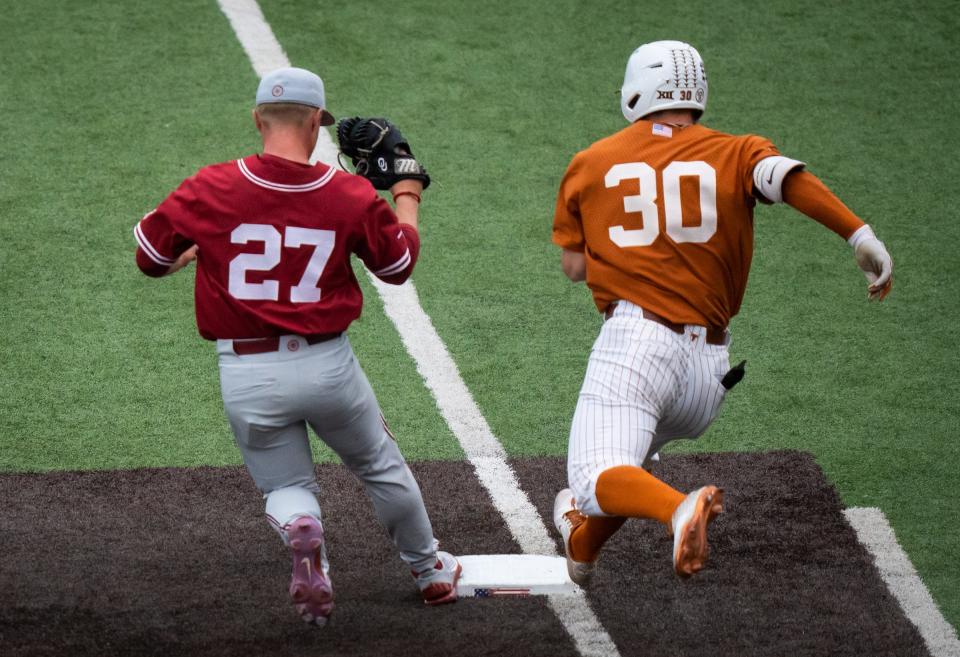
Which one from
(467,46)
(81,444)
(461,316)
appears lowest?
(81,444)

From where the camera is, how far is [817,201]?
416cm

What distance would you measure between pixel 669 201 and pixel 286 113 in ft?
4.01

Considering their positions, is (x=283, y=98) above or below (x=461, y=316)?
above

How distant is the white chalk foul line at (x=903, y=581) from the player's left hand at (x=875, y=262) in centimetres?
133

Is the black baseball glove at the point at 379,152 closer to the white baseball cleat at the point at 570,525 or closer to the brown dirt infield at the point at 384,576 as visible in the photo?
the white baseball cleat at the point at 570,525

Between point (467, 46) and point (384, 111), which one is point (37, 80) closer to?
point (384, 111)

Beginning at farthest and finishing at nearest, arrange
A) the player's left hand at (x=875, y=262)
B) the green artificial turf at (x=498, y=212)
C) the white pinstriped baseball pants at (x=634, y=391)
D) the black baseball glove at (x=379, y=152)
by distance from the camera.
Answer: the green artificial turf at (x=498, y=212), the black baseball glove at (x=379, y=152), the white pinstriped baseball pants at (x=634, y=391), the player's left hand at (x=875, y=262)

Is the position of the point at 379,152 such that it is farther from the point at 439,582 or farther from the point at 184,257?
the point at 439,582

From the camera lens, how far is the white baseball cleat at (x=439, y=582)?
4824mm

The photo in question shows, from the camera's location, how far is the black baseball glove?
4555 mm

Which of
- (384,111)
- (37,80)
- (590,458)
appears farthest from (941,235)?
(37,80)

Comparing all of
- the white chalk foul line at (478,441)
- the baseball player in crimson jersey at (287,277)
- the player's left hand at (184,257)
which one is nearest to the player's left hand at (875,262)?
the baseball player in crimson jersey at (287,277)

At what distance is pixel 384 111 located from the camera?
8.18 meters

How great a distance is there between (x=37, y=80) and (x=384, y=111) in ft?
7.06
